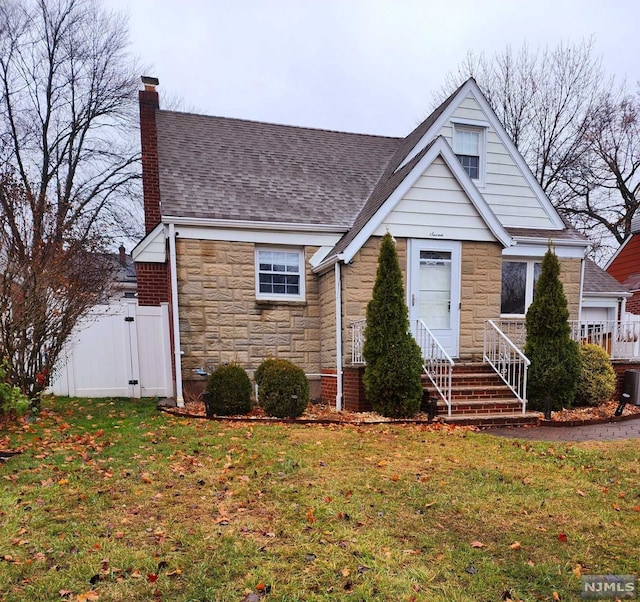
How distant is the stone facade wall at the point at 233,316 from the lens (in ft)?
27.3

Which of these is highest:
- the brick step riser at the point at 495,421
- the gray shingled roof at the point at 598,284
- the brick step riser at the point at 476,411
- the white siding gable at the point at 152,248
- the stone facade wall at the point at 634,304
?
the white siding gable at the point at 152,248

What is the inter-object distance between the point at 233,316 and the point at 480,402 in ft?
16.6

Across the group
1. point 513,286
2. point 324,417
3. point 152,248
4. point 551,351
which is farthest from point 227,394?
point 513,286

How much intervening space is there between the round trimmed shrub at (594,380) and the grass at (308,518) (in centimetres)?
270

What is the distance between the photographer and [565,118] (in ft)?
66.1

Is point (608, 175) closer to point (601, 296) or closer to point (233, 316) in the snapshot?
point (601, 296)

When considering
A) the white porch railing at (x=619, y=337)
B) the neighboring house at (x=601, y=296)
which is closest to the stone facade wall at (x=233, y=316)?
the white porch railing at (x=619, y=337)

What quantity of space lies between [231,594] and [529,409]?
22.4 feet

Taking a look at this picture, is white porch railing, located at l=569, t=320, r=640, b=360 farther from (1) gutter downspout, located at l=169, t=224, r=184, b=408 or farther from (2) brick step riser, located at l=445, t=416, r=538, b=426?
(1) gutter downspout, located at l=169, t=224, r=184, b=408


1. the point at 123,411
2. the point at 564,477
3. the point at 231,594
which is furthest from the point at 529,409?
the point at 123,411

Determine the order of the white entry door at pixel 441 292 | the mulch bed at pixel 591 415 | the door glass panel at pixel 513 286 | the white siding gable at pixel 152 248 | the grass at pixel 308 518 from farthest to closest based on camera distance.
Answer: the door glass panel at pixel 513 286, the white siding gable at pixel 152 248, the white entry door at pixel 441 292, the mulch bed at pixel 591 415, the grass at pixel 308 518

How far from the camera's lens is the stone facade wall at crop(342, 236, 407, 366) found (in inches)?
314

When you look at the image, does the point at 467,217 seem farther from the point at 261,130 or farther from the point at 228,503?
the point at 228,503

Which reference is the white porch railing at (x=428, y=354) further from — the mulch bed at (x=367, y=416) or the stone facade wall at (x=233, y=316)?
the stone facade wall at (x=233, y=316)
